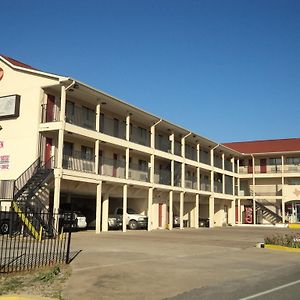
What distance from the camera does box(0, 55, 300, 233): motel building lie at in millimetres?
27562

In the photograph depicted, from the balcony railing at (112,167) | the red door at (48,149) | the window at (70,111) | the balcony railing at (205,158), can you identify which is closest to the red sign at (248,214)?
the balcony railing at (205,158)

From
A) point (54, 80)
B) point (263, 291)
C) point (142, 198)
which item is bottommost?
point (263, 291)

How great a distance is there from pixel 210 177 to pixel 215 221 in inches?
226

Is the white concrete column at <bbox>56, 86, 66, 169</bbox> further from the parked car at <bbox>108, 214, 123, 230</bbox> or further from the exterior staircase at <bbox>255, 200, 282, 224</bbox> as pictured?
the exterior staircase at <bbox>255, 200, 282, 224</bbox>

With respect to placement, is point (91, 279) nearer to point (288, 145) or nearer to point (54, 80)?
point (54, 80)

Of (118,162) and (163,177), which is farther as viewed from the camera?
(163,177)

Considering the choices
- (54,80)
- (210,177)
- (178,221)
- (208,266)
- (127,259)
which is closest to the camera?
(208,266)

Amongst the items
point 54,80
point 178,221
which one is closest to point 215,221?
point 178,221

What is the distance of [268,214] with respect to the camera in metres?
55.0

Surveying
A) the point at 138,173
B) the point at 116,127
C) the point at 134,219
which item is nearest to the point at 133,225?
the point at 134,219

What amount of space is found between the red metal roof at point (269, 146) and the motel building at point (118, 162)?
14 centimetres

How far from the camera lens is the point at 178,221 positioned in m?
43.9

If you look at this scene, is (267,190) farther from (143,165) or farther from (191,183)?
(143,165)

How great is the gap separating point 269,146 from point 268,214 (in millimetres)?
8668
